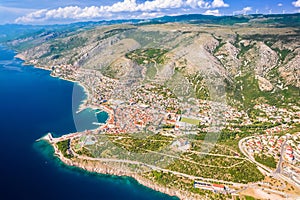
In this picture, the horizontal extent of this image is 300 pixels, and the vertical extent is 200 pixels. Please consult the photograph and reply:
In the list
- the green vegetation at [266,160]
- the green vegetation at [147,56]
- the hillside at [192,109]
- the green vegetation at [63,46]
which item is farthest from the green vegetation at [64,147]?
the green vegetation at [63,46]

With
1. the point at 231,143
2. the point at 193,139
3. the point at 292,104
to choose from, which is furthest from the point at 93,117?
the point at 292,104

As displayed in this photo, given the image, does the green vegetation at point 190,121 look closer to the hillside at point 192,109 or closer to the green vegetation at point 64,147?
the hillside at point 192,109

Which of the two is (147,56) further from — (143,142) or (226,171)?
(226,171)

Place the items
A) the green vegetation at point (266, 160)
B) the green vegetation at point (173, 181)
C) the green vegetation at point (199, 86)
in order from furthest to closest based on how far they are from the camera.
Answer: the green vegetation at point (199, 86), the green vegetation at point (266, 160), the green vegetation at point (173, 181)

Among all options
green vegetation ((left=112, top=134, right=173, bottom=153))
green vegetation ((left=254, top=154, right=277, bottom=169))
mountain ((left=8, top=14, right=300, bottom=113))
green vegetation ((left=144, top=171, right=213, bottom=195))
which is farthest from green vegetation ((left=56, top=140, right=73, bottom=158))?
mountain ((left=8, top=14, right=300, bottom=113))

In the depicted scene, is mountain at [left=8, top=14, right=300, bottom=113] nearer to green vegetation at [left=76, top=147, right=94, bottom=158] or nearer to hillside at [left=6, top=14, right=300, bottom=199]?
hillside at [left=6, top=14, right=300, bottom=199]

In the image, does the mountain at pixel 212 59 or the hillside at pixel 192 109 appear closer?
the hillside at pixel 192 109

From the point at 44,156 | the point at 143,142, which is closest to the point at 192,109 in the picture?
the point at 143,142

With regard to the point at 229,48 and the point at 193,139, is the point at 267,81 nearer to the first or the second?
the point at 229,48
